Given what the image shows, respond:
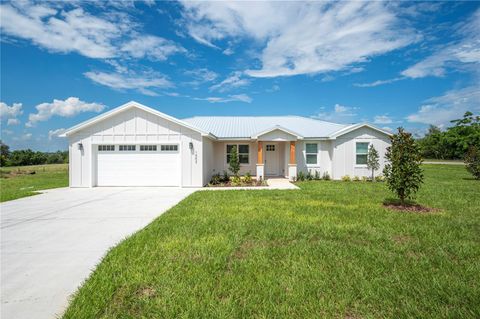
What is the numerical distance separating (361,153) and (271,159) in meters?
6.22

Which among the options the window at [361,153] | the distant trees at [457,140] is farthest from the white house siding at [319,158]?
the distant trees at [457,140]

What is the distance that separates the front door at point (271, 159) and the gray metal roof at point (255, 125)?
1460mm

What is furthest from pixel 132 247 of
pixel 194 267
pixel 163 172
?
pixel 163 172

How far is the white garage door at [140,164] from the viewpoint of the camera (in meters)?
14.5

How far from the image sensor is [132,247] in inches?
193

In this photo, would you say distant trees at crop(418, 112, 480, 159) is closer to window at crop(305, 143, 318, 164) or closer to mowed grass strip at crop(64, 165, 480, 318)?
window at crop(305, 143, 318, 164)

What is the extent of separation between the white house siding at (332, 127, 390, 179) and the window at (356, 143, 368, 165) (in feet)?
0.90

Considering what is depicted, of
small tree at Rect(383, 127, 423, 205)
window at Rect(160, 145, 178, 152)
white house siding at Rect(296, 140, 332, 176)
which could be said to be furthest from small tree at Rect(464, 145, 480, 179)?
window at Rect(160, 145, 178, 152)

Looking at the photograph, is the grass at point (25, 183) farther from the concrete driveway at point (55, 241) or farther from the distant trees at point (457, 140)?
the distant trees at point (457, 140)

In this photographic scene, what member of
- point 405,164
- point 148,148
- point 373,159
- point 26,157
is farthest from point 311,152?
point 26,157

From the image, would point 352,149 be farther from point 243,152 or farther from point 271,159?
point 243,152

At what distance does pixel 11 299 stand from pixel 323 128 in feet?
64.3

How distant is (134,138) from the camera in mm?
14312

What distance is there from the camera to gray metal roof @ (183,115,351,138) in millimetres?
18491
